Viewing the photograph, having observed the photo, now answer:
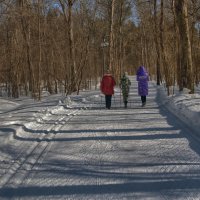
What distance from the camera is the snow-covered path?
566 cm

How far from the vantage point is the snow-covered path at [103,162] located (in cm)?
566

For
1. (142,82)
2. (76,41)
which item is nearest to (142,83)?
(142,82)

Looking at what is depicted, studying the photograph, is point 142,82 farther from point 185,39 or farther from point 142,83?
point 185,39

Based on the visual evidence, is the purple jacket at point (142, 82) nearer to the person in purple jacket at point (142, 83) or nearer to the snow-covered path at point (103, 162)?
the person in purple jacket at point (142, 83)

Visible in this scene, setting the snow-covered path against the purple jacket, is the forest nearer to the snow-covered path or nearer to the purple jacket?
the purple jacket

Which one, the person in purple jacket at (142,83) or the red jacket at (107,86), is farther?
the red jacket at (107,86)

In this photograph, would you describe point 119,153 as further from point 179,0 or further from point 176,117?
point 179,0

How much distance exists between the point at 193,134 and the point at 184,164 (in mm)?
2923

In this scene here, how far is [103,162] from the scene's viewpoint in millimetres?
7398

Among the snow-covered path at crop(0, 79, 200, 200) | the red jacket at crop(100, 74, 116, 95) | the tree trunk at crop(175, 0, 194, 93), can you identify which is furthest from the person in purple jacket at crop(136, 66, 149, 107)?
the snow-covered path at crop(0, 79, 200, 200)

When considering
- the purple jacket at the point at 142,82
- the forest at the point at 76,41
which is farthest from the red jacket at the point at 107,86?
the forest at the point at 76,41

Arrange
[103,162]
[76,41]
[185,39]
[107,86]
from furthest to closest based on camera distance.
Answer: [76,41], [185,39], [107,86], [103,162]

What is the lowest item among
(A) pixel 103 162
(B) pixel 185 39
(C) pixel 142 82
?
(A) pixel 103 162

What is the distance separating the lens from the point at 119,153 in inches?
318
